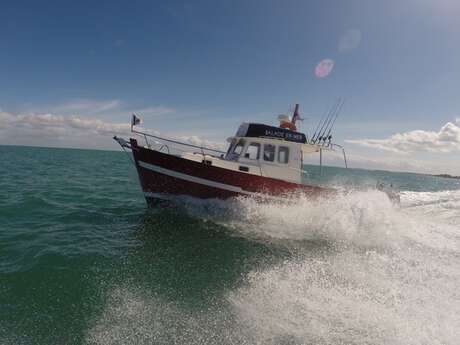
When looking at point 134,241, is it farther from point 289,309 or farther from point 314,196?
point 314,196

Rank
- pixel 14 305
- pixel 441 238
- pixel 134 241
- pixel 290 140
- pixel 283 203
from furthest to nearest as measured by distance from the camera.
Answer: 1. pixel 290 140
2. pixel 283 203
3. pixel 441 238
4. pixel 134 241
5. pixel 14 305

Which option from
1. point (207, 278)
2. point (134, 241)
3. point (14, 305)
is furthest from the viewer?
point (134, 241)

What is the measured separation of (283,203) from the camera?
1188 centimetres

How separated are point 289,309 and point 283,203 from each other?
6944 millimetres

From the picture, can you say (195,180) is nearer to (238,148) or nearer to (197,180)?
(197,180)

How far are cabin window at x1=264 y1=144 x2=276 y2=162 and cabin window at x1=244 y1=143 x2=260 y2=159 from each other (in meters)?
0.36

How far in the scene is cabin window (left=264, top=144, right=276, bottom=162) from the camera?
41.9ft

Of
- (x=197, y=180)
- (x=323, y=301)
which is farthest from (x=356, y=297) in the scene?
(x=197, y=180)

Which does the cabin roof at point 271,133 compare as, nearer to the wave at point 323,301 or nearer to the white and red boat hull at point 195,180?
the white and red boat hull at point 195,180

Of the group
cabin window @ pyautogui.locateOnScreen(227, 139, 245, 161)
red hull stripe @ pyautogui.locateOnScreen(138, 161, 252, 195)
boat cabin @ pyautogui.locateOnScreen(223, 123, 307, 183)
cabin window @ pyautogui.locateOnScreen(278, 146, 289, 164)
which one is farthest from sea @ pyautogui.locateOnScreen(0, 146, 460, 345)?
cabin window @ pyautogui.locateOnScreen(227, 139, 245, 161)

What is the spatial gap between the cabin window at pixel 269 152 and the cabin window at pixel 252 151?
36 cm

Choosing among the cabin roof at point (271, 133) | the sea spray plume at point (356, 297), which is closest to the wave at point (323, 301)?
the sea spray plume at point (356, 297)

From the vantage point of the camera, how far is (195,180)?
11438mm

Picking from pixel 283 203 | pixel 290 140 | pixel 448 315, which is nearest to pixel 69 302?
pixel 448 315
